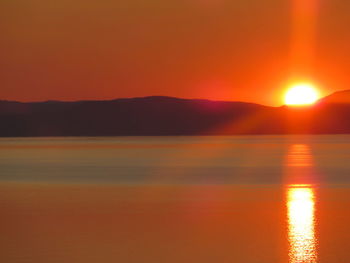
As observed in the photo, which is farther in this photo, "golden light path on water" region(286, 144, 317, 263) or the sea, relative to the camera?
the sea

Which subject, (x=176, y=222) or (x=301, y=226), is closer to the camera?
(x=301, y=226)

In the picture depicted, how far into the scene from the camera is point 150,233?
974 cm

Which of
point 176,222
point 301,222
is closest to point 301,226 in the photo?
point 301,222

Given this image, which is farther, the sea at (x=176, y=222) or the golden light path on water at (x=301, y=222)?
the sea at (x=176, y=222)

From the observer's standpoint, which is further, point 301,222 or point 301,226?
point 301,222

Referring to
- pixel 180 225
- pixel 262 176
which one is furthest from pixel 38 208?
pixel 262 176

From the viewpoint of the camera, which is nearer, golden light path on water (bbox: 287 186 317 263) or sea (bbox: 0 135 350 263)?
golden light path on water (bbox: 287 186 317 263)

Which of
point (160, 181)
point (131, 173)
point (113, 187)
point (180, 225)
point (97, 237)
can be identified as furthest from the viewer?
point (131, 173)

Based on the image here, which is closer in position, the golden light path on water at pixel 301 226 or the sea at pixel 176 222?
the golden light path on water at pixel 301 226

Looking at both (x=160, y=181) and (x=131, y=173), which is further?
(x=131, y=173)

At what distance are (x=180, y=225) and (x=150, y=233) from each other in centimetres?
83

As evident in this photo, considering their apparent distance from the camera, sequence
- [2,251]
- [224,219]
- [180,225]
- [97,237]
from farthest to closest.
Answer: [224,219] → [180,225] → [97,237] → [2,251]

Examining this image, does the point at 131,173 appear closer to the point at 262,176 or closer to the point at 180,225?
the point at 262,176

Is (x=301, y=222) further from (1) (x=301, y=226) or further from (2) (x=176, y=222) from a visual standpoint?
(2) (x=176, y=222)
